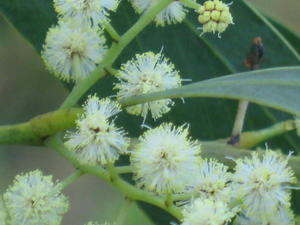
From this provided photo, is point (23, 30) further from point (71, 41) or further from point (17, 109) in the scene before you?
point (17, 109)

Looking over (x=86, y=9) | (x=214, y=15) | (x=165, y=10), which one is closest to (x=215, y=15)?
Answer: (x=214, y=15)

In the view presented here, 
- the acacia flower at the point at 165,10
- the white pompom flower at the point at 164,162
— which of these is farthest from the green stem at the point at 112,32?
the white pompom flower at the point at 164,162

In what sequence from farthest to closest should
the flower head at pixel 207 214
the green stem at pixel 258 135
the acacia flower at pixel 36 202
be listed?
1. the green stem at pixel 258 135
2. the acacia flower at pixel 36 202
3. the flower head at pixel 207 214

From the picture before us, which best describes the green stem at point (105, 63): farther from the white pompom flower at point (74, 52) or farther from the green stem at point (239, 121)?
the green stem at point (239, 121)

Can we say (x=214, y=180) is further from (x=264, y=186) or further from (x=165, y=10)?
(x=165, y=10)

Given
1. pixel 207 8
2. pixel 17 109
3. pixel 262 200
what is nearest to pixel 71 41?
pixel 207 8

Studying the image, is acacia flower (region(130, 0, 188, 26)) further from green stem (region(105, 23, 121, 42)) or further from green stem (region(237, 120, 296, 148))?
green stem (region(237, 120, 296, 148))
